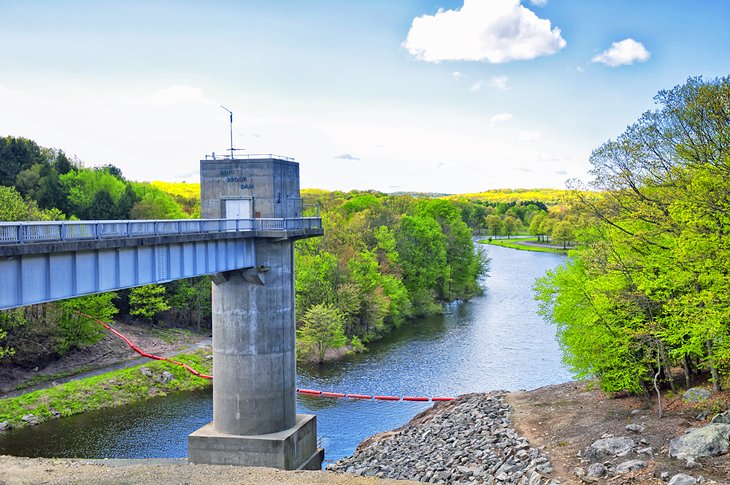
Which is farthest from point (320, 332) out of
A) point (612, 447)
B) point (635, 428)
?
point (612, 447)

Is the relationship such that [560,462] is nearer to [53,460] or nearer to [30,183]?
[53,460]

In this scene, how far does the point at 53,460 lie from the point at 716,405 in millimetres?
25202

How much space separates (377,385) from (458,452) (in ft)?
60.6

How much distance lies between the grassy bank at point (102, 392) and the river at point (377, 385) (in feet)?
4.00

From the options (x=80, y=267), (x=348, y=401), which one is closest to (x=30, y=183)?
(x=348, y=401)

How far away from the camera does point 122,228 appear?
20406 millimetres

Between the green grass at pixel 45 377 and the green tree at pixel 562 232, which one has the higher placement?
the green tree at pixel 562 232

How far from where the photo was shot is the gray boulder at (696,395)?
23281 mm

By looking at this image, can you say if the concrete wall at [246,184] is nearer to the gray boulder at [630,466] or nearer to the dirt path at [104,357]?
the gray boulder at [630,466]

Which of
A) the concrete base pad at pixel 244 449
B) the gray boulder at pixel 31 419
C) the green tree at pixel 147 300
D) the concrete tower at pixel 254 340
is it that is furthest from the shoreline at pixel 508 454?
the green tree at pixel 147 300

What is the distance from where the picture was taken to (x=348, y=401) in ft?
128

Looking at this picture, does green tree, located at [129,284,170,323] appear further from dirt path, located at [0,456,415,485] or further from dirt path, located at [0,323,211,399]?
dirt path, located at [0,456,415,485]

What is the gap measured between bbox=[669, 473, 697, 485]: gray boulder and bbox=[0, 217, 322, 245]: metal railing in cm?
1648

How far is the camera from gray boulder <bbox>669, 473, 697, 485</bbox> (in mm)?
16528
